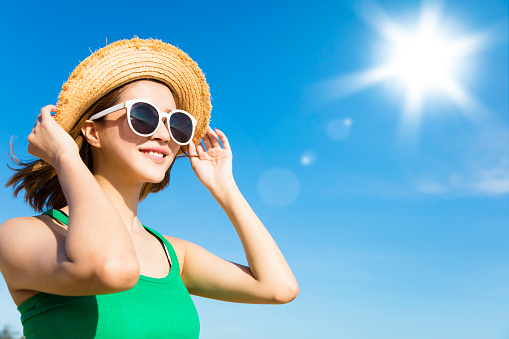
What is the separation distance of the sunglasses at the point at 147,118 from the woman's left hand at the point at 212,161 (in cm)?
45

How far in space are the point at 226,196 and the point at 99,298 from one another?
4.42 feet

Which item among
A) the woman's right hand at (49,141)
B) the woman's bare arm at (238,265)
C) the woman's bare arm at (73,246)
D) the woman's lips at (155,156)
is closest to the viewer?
the woman's bare arm at (73,246)

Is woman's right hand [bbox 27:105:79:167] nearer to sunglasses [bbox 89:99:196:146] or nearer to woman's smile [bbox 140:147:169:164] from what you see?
sunglasses [bbox 89:99:196:146]

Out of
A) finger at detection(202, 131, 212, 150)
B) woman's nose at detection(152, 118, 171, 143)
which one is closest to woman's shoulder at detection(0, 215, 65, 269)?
woman's nose at detection(152, 118, 171, 143)

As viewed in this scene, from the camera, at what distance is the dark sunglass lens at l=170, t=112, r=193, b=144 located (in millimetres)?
3561

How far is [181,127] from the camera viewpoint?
3652 mm

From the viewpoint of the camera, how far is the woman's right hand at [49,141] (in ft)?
9.05

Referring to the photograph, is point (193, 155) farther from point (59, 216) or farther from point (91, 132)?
point (59, 216)

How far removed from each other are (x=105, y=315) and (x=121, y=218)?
60cm

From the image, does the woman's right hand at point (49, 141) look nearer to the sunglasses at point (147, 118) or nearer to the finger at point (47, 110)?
the finger at point (47, 110)

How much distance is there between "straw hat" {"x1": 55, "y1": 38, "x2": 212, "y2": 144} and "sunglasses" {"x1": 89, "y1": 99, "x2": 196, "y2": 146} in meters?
0.17

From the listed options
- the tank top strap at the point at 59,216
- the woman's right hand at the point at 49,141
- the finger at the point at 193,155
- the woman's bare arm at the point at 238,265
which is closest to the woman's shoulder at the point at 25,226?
the tank top strap at the point at 59,216

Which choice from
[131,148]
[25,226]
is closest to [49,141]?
[25,226]

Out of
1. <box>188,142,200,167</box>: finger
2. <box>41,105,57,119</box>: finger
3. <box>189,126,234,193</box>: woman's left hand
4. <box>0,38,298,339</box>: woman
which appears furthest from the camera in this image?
<box>188,142,200,167</box>: finger
